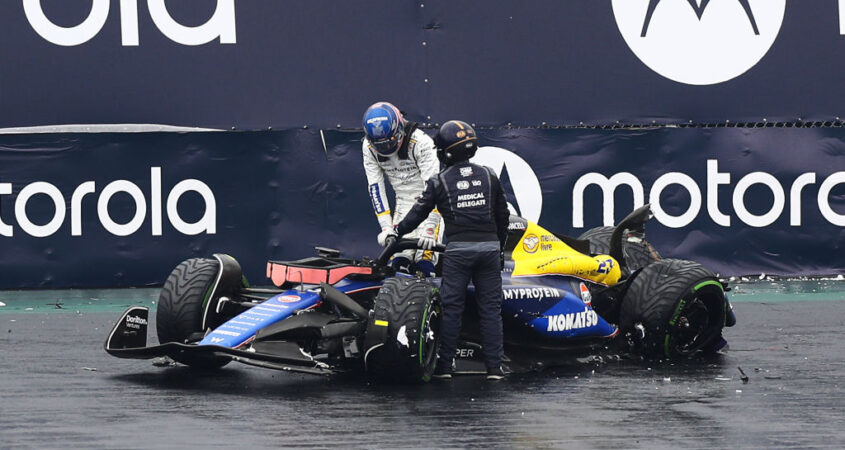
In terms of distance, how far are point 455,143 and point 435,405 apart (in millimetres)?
2178

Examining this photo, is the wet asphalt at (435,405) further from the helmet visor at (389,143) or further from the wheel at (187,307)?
the helmet visor at (389,143)

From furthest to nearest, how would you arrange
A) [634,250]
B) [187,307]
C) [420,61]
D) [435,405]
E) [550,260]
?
[420,61] → [634,250] → [550,260] → [187,307] → [435,405]

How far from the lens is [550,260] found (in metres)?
11.5

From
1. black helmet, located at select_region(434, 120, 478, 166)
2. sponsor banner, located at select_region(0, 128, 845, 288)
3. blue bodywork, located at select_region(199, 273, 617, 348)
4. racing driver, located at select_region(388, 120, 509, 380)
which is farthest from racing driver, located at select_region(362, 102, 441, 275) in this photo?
sponsor banner, located at select_region(0, 128, 845, 288)

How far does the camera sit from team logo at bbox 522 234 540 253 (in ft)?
38.0

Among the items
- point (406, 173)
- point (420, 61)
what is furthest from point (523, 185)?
point (406, 173)

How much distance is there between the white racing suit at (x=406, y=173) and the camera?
1183cm

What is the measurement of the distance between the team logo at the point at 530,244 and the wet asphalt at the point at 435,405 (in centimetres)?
102

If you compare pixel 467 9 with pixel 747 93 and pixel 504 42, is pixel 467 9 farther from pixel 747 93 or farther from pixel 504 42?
pixel 747 93

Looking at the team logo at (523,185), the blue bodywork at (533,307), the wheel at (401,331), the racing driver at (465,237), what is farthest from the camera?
the team logo at (523,185)

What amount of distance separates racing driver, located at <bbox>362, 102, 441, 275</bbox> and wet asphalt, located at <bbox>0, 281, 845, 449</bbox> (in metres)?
1.37

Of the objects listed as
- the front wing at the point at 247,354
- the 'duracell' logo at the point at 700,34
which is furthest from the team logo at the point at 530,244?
the 'duracell' logo at the point at 700,34

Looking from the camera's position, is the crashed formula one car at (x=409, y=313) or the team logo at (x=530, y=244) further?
the team logo at (x=530, y=244)

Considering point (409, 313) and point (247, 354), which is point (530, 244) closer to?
point (409, 313)
